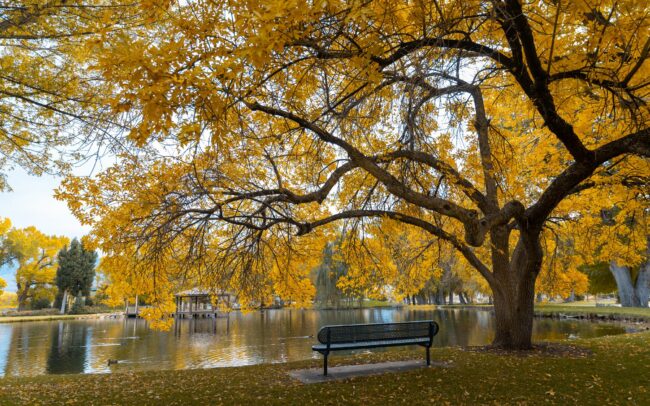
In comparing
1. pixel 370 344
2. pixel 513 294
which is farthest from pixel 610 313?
pixel 370 344

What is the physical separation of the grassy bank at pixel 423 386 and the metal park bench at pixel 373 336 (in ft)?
2.03

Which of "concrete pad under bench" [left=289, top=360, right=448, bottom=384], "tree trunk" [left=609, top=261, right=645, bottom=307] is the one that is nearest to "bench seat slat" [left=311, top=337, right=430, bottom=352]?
"concrete pad under bench" [left=289, top=360, right=448, bottom=384]

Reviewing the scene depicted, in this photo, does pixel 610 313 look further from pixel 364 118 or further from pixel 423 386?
pixel 364 118

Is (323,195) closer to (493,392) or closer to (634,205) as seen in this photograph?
(493,392)

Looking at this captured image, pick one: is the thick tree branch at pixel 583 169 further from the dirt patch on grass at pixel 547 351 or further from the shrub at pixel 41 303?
the shrub at pixel 41 303

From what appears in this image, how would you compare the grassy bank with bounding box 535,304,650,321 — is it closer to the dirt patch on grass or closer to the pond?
the pond

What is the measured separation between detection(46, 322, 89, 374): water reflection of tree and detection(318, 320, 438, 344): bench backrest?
34.6ft

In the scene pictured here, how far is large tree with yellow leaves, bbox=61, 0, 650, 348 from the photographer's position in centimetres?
296

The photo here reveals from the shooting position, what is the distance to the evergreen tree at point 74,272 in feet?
149

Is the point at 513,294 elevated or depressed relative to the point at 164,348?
elevated

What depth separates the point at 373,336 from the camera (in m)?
7.24

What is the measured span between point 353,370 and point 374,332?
77 centimetres

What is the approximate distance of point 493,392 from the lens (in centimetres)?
509

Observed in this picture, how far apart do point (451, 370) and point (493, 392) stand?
134cm
